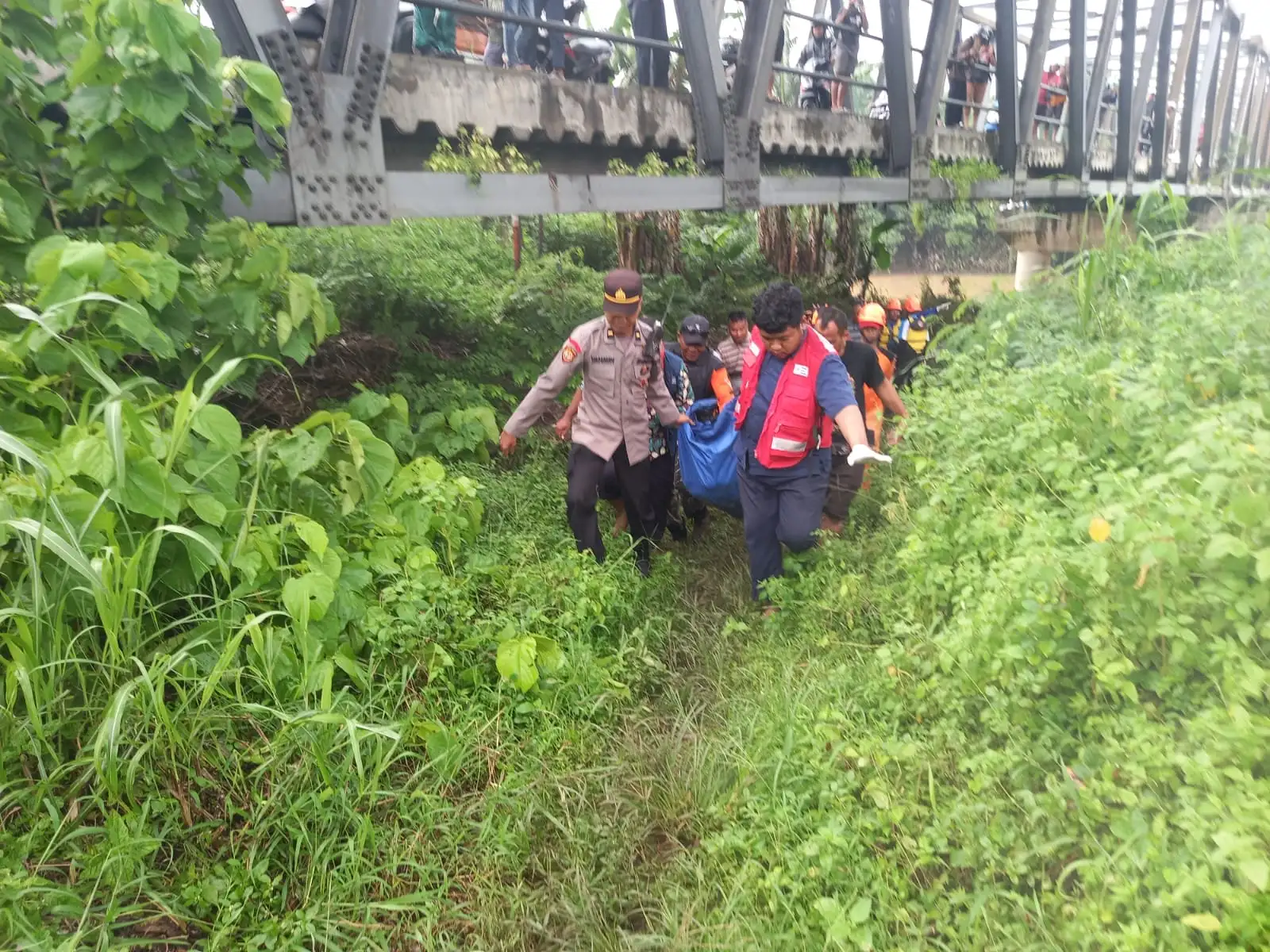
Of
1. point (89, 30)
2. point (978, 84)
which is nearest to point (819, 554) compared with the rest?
point (89, 30)

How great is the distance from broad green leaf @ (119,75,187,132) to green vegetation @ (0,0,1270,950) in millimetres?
13

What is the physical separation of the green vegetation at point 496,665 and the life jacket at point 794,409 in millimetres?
604

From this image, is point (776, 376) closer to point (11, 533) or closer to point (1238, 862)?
point (1238, 862)

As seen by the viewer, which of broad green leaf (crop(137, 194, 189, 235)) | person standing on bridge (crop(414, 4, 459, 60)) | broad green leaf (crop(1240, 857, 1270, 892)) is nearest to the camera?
broad green leaf (crop(1240, 857, 1270, 892))

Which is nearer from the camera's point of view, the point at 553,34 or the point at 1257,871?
the point at 1257,871

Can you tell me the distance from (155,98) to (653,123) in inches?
132

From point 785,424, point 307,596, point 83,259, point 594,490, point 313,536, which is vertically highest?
point 83,259

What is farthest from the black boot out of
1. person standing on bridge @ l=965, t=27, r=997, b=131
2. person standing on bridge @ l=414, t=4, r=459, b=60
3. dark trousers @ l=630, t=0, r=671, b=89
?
person standing on bridge @ l=965, t=27, r=997, b=131

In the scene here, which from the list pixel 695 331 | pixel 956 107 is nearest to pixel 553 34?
pixel 695 331

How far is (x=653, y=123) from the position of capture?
533cm

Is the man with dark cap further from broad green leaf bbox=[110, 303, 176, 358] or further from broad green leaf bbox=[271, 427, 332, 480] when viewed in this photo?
broad green leaf bbox=[110, 303, 176, 358]

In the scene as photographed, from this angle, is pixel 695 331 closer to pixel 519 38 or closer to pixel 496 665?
pixel 519 38

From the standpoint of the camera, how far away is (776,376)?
12.6ft

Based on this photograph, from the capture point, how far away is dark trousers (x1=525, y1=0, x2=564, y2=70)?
16.9ft
